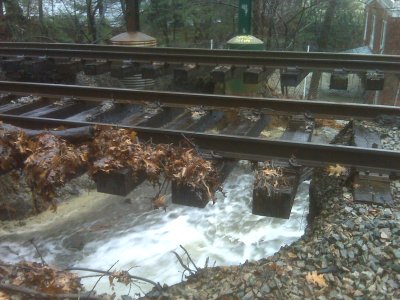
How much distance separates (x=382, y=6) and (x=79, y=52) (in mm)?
11978

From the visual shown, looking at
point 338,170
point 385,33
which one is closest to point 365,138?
point 338,170

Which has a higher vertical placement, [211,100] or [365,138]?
[211,100]

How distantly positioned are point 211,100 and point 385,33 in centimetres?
1145

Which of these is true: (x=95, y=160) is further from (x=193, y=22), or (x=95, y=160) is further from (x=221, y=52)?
(x=193, y=22)

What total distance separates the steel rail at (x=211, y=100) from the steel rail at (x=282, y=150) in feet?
4.29

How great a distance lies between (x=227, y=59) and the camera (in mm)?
7457

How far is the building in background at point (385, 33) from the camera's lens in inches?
486

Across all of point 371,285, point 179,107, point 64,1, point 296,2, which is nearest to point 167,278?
point 179,107

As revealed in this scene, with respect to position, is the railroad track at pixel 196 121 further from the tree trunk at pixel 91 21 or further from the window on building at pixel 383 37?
the window on building at pixel 383 37

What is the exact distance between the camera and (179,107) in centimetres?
566

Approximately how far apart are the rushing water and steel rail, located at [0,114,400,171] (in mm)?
2128

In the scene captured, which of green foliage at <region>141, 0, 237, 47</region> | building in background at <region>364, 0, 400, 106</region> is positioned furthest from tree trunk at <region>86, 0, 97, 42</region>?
building in background at <region>364, 0, 400, 106</region>

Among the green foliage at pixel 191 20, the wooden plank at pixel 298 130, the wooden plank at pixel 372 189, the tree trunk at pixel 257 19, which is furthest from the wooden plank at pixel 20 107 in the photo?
the green foliage at pixel 191 20

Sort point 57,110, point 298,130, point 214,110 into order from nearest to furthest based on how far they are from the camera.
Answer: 1. point 298,130
2. point 214,110
3. point 57,110
